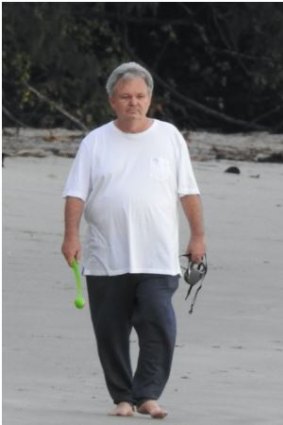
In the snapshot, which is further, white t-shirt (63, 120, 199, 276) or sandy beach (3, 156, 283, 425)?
sandy beach (3, 156, 283, 425)

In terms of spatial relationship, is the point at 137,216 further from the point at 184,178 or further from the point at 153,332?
the point at 153,332

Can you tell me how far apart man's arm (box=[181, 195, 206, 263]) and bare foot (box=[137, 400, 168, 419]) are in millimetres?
576

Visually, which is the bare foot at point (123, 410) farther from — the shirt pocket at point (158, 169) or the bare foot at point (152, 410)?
the shirt pocket at point (158, 169)

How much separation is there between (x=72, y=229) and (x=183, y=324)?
2645 mm

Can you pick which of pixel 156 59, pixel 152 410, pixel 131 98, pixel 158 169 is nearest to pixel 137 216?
pixel 158 169

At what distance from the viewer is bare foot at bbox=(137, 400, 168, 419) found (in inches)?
264

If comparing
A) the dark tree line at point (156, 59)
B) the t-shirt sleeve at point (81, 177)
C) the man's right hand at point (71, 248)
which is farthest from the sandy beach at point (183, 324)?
the dark tree line at point (156, 59)

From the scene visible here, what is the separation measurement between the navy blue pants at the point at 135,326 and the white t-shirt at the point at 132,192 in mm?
63

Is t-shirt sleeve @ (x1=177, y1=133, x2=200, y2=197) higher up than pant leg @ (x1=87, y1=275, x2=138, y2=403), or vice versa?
t-shirt sleeve @ (x1=177, y1=133, x2=200, y2=197)

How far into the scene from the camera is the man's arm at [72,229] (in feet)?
21.9

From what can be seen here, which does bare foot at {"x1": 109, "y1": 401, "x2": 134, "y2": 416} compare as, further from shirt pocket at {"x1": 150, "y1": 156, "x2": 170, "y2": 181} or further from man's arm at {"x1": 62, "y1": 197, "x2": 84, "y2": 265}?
shirt pocket at {"x1": 150, "y1": 156, "x2": 170, "y2": 181}

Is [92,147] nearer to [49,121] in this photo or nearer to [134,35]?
[49,121]

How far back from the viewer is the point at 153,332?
6.78 metres

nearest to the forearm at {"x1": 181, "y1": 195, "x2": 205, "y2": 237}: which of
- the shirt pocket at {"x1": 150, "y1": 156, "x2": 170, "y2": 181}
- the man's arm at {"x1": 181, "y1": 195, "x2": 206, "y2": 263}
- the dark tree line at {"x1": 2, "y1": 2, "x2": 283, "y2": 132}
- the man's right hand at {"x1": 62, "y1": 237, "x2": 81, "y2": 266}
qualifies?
the man's arm at {"x1": 181, "y1": 195, "x2": 206, "y2": 263}
